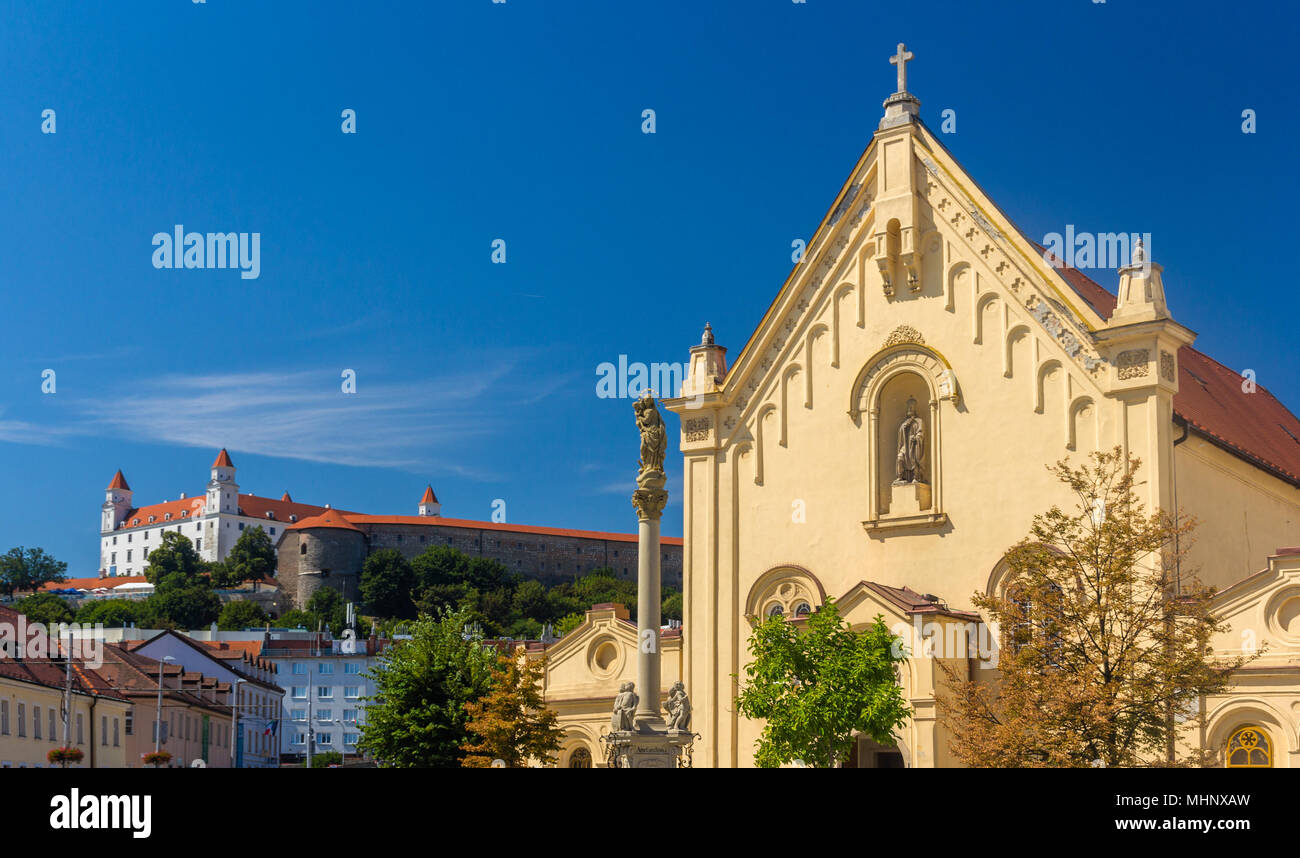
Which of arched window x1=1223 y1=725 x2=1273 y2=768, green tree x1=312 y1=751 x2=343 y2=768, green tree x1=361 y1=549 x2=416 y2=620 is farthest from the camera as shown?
green tree x1=361 y1=549 x2=416 y2=620

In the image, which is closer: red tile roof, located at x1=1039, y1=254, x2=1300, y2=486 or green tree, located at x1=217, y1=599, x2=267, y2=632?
red tile roof, located at x1=1039, y1=254, x2=1300, y2=486

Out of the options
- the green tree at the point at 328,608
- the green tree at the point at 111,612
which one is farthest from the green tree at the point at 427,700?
the green tree at the point at 328,608

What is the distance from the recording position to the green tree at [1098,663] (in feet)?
90.6

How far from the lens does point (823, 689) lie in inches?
1356

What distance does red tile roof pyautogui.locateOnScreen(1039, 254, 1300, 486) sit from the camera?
39312mm

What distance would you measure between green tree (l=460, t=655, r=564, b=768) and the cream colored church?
8.71ft

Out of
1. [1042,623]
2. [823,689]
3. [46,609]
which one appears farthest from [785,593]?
[46,609]

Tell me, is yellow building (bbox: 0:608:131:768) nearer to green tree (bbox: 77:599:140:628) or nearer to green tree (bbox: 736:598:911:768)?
green tree (bbox: 736:598:911:768)

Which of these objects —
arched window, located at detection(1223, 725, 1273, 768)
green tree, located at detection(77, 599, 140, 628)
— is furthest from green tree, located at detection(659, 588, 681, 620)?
arched window, located at detection(1223, 725, 1273, 768)

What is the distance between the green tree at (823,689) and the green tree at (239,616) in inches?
6056

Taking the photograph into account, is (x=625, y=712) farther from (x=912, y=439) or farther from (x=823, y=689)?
(x=912, y=439)
